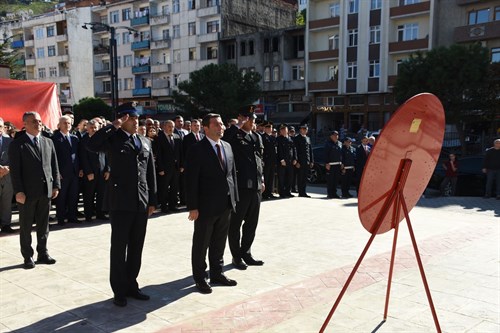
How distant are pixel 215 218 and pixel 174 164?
17.4 ft

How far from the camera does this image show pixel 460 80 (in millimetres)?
26766

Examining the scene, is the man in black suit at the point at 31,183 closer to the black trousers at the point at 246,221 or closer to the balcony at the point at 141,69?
the black trousers at the point at 246,221

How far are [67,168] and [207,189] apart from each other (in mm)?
4625

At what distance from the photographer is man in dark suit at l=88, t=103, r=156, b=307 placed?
482 centimetres

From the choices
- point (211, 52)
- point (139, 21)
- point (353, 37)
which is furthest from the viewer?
point (139, 21)

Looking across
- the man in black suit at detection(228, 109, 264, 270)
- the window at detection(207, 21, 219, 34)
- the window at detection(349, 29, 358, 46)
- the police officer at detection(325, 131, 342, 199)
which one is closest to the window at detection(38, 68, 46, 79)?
the window at detection(207, 21, 219, 34)

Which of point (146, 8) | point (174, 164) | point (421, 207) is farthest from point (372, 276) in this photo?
point (146, 8)

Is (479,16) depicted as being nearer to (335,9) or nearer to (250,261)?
(335,9)

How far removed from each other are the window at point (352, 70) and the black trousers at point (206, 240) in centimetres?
3670

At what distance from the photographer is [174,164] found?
10.4 metres

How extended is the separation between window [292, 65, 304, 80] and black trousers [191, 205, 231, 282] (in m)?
40.6

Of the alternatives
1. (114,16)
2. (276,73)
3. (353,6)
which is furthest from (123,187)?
(114,16)

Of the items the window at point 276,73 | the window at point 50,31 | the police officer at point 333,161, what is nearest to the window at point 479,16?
the window at point 276,73

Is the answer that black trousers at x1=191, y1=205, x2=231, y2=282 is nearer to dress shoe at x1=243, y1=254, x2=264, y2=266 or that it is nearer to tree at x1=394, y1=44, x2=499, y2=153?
dress shoe at x1=243, y1=254, x2=264, y2=266
